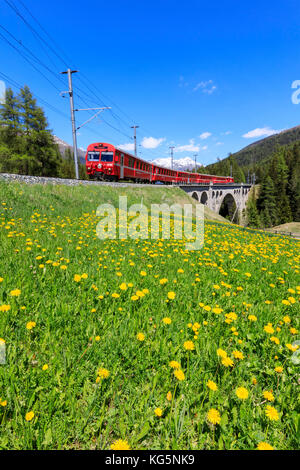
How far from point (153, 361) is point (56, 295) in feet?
4.77

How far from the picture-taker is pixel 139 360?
173 centimetres


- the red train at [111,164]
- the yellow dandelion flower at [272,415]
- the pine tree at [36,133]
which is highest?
the pine tree at [36,133]

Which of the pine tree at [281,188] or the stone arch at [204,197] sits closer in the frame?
the stone arch at [204,197]

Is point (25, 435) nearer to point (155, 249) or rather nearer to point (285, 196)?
point (155, 249)

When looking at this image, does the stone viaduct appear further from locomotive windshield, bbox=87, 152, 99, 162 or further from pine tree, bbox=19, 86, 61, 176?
pine tree, bbox=19, 86, 61, 176

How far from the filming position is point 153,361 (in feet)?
5.70

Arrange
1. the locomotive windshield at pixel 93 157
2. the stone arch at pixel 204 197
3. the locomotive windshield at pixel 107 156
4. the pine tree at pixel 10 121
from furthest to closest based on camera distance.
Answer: the stone arch at pixel 204 197 → the pine tree at pixel 10 121 → the locomotive windshield at pixel 93 157 → the locomotive windshield at pixel 107 156

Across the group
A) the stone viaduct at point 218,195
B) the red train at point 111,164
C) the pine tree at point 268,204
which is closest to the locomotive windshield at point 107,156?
the red train at point 111,164

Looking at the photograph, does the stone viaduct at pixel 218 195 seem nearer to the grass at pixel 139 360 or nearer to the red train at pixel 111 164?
the red train at pixel 111 164

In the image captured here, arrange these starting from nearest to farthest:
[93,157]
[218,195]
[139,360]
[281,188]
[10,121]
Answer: [139,360] → [93,157] → [10,121] → [218,195] → [281,188]

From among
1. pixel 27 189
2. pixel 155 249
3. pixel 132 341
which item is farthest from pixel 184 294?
pixel 27 189

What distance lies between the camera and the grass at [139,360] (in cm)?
125

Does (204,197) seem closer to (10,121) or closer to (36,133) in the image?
(36,133)

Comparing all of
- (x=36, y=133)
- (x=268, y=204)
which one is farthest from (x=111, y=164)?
(x=268, y=204)
